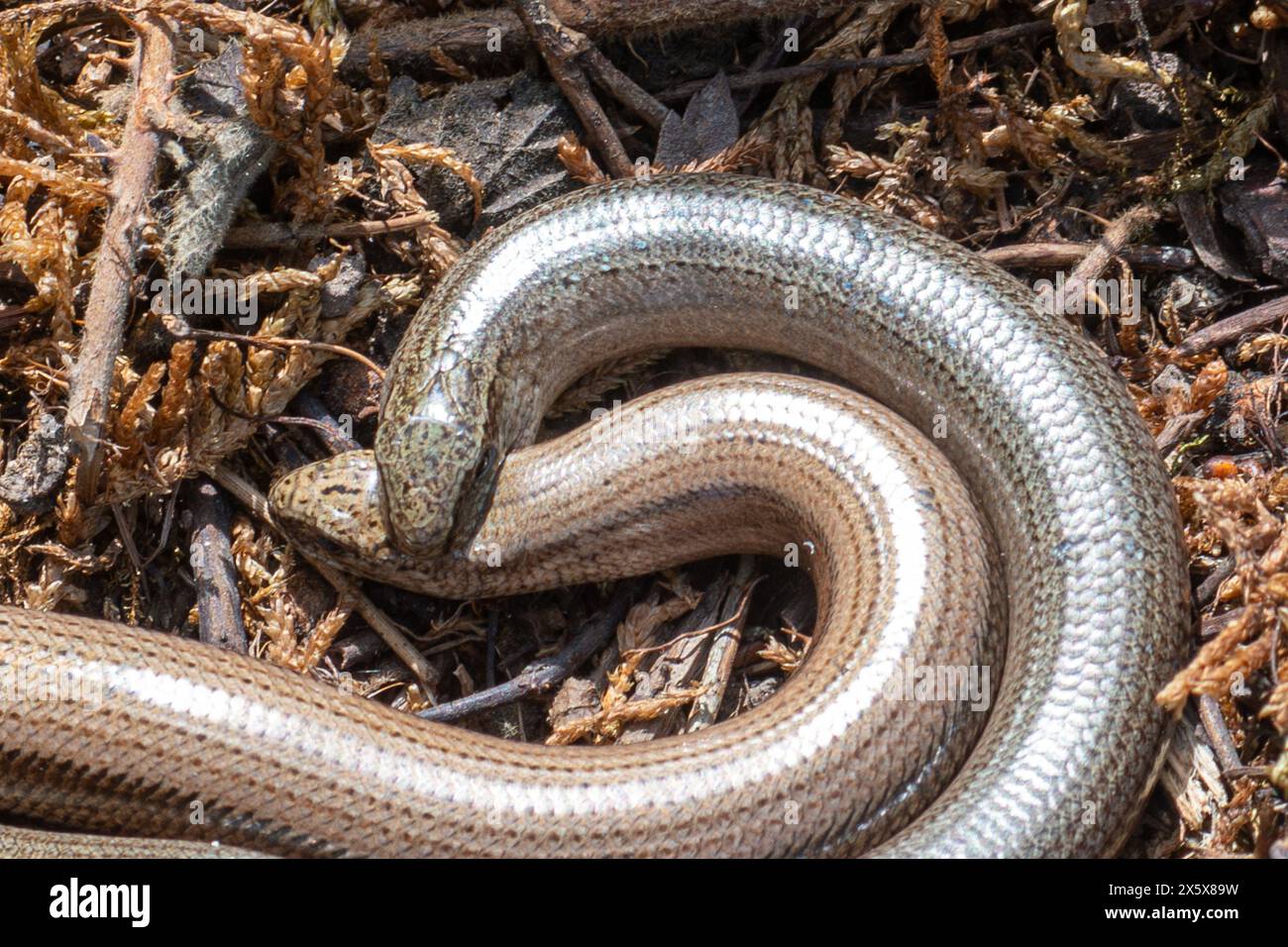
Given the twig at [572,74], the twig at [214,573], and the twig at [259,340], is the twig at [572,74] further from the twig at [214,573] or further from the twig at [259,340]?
the twig at [214,573]

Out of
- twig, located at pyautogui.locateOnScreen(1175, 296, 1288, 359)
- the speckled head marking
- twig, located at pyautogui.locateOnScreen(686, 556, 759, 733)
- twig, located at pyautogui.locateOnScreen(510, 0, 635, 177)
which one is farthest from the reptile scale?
twig, located at pyautogui.locateOnScreen(1175, 296, 1288, 359)

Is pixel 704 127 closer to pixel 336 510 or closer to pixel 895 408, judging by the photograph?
pixel 895 408

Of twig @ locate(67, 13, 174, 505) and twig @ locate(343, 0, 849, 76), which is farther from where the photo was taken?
twig @ locate(343, 0, 849, 76)

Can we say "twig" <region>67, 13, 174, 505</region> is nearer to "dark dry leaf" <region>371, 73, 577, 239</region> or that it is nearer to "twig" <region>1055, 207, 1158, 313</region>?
"dark dry leaf" <region>371, 73, 577, 239</region>

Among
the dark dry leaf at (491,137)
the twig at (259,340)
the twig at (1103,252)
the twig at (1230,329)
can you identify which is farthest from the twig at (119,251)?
the twig at (1230,329)

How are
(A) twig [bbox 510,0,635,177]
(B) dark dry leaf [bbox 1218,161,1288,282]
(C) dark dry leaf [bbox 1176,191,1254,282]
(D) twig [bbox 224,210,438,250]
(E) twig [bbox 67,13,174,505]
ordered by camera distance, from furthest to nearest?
(D) twig [bbox 224,210,438,250] → (A) twig [bbox 510,0,635,177] → (C) dark dry leaf [bbox 1176,191,1254,282] → (B) dark dry leaf [bbox 1218,161,1288,282] → (E) twig [bbox 67,13,174,505]
